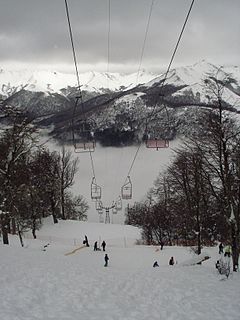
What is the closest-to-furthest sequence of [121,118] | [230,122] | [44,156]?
[230,122] → [44,156] → [121,118]

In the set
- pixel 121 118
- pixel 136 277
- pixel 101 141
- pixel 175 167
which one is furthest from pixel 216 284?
pixel 121 118

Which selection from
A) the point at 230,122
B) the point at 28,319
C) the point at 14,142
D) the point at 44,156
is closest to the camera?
the point at 28,319

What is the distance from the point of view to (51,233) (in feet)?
180

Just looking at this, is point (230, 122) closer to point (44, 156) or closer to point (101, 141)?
point (44, 156)

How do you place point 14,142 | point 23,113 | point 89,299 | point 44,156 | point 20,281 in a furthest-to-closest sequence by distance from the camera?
point 44,156, point 14,142, point 23,113, point 20,281, point 89,299

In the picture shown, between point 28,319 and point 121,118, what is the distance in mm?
177539

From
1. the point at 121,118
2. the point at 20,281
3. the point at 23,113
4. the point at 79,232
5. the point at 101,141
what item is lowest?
the point at 79,232

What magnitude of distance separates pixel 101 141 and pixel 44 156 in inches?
4639

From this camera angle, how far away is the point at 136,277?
1975 centimetres

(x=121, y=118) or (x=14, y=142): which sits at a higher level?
(x=121, y=118)

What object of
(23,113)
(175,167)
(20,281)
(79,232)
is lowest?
(79,232)

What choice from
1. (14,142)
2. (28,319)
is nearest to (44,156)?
(14,142)

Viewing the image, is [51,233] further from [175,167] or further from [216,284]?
[216,284]

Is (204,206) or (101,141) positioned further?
(101,141)
